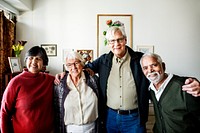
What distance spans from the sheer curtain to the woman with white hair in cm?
202

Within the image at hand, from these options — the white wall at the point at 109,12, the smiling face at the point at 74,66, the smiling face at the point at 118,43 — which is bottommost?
the smiling face at the point at 74,66

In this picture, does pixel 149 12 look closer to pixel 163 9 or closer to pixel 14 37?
pixel 163 9

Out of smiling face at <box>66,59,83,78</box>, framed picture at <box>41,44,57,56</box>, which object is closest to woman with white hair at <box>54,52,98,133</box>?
smiling face at <box>66,59,83,78</box>

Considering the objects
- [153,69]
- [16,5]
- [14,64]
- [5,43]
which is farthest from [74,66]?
[16,5]

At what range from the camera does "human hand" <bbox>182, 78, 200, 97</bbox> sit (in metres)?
1.39

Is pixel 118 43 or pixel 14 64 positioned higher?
pixel 118 43

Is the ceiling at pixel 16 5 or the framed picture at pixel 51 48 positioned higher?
the ceiling at pixel 16 5

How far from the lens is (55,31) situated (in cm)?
423

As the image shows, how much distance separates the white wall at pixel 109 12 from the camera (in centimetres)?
420

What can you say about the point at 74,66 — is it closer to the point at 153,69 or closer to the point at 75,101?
the point at 75,101

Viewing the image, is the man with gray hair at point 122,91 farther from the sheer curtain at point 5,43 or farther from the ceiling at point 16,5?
the ceiling at point 16,5

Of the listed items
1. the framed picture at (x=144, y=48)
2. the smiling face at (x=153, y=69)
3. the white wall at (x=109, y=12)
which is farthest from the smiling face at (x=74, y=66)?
the framed picture at (x=144, y=48)

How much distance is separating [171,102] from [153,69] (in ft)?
1.04

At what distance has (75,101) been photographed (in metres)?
1.71
